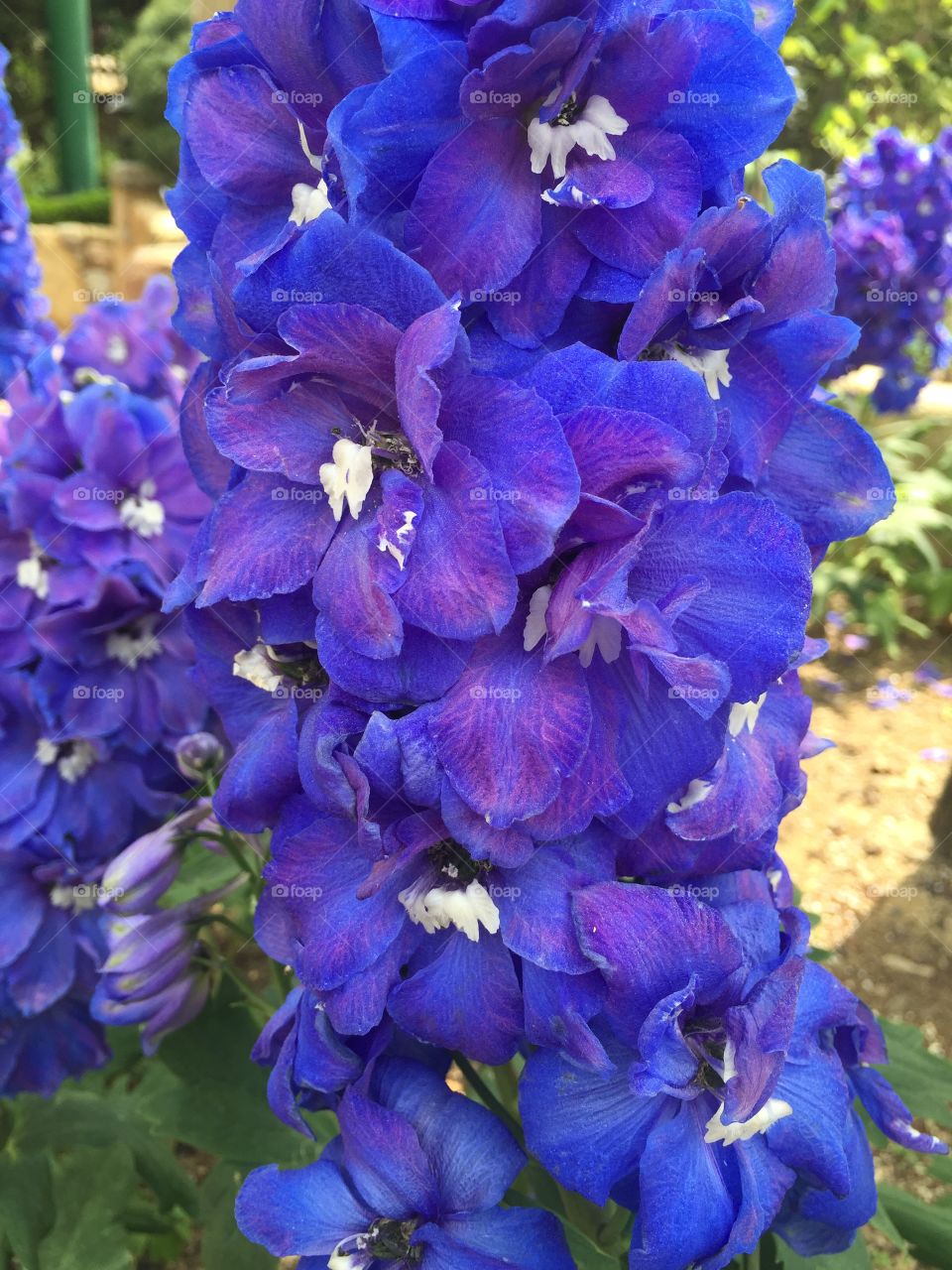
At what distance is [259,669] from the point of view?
1.08 meters

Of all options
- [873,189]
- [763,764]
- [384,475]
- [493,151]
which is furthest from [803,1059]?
[873,189]

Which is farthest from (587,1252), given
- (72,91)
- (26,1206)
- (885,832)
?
(72,91)

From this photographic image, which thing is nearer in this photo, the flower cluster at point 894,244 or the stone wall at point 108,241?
the flower cluster at point 894,244

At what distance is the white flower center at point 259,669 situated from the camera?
1.08 meters

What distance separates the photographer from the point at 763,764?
42.2 inches

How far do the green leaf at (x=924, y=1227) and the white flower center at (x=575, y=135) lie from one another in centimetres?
137

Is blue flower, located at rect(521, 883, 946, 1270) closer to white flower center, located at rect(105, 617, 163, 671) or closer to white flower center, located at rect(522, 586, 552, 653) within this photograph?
white flower center, located at rect(522, 586, 552, 653)

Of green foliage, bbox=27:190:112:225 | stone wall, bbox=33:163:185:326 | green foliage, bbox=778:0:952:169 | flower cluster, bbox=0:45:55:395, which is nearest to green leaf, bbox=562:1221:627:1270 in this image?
flower cluster, bbox=0:45:55:395

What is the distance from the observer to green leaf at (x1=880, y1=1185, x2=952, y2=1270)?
4.96 ft

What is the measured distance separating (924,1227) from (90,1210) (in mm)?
1193

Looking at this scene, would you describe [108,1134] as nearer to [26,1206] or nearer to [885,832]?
[26,1206]

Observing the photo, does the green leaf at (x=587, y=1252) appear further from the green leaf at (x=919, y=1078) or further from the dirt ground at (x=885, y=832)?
the dirt ground at (x=885, y=832)

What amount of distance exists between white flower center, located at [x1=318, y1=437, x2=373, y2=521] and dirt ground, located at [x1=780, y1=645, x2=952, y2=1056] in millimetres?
2008

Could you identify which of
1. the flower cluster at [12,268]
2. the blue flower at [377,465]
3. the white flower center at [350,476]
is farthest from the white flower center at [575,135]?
the flower cluster at [12,268]
